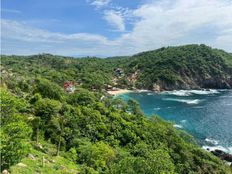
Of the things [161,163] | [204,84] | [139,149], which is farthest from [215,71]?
[161,163]

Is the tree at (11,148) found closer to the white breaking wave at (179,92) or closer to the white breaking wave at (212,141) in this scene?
the white breaking wave at (212,141)

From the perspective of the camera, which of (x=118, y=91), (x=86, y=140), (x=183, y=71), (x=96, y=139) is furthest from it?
(x=183, y=71)

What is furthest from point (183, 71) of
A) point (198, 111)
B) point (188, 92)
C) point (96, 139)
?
point (96, 139)

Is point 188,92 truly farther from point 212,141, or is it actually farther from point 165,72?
point 212,141

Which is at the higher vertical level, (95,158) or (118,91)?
(95,158)

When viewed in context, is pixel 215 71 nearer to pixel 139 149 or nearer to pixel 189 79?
pixel 189 79

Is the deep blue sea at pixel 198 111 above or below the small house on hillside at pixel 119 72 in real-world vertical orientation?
below

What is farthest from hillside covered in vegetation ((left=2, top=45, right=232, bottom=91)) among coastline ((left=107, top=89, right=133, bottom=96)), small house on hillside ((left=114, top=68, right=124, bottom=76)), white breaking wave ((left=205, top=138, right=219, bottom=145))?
white breaking wave ((left=205, top=138, right=219, bottom=145))

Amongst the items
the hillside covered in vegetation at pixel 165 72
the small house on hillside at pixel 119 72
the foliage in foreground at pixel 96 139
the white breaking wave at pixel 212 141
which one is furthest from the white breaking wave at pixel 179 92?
the foliage in foreground at pixel 96 139

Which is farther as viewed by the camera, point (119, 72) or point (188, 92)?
point (119, 72)
